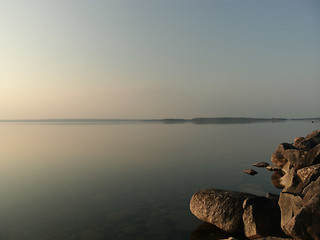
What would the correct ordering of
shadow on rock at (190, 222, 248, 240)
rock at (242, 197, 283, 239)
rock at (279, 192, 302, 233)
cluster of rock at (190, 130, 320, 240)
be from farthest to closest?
shadow on rock at (190, 222, 248, 240) → rock at (242, 197, 283, 239) → rock at (279, 192, 302, 233) → cluster of rock at (190, 130, 320, 240)

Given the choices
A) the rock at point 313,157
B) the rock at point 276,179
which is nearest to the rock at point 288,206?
the rock at point 313,157

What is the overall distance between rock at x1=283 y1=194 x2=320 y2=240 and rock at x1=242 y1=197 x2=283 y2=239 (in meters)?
1.97

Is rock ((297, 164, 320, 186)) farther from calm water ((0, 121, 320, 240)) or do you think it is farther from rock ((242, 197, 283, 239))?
rock ((242, 197, 283, 239))

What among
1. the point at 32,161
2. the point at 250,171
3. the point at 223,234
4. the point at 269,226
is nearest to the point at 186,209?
the point at 223,234

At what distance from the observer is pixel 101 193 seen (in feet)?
50.5

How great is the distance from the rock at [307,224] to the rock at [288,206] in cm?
119

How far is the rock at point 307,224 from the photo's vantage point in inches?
252

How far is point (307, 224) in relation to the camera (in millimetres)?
6508

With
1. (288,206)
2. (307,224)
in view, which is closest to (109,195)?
(288,206)

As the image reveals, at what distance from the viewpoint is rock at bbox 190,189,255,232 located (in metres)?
9.34

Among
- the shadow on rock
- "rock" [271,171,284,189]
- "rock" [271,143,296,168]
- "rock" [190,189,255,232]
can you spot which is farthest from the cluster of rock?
"rock" [271,143,296,168]

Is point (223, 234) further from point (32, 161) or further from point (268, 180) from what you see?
point (32, 161)

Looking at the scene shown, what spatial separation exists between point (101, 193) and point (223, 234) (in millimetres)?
9011

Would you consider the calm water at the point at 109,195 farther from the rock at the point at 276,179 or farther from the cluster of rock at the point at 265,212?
the cluster of rock at the point at 265,212
